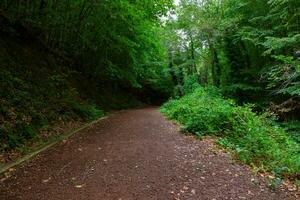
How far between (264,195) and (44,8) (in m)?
10.8

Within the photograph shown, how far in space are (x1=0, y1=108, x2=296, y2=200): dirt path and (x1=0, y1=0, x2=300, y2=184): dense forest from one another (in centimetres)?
87

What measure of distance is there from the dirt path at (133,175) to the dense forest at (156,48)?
0.87m

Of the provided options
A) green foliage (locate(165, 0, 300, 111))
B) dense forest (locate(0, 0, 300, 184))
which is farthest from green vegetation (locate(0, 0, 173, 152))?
green foliage (locate(165, 0, 300, 111))

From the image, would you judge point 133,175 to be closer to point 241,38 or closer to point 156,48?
point 241,38

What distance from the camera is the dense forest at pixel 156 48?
737 cm

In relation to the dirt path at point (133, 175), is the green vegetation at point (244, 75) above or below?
above

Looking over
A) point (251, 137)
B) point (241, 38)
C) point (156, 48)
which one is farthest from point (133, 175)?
point (156, 48)

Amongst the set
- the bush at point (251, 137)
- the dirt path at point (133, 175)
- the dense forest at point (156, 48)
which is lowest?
the dirt path at point (133, 175)

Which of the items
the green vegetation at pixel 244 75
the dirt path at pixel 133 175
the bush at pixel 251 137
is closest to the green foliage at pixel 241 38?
the green vegetation at pixel 244 75

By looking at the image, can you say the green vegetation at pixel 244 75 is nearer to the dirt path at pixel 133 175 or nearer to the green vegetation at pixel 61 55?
the dirt path at pixel 133 175

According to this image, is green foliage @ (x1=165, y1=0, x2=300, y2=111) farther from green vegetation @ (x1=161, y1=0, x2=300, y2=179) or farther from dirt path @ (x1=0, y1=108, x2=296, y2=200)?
dirt path @ (x1=0, y1=108, x2=296, y2=200)

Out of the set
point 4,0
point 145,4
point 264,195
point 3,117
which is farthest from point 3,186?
point 145,4

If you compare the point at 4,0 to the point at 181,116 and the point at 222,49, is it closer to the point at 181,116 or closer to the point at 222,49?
the point at 181,116

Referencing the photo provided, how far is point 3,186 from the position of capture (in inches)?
188
